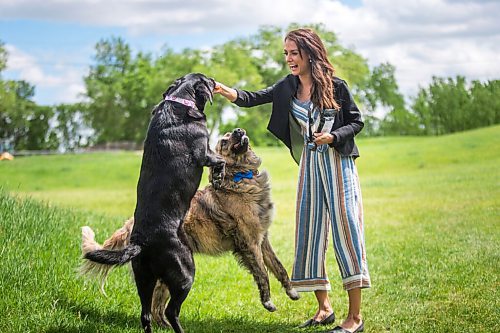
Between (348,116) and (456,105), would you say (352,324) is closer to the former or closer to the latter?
(348,116)

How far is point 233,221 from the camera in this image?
17.6 feet

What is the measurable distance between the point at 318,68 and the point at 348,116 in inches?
17.1

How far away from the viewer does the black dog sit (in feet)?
14.2

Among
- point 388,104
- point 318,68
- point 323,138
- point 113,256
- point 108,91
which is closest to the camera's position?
point 113,256

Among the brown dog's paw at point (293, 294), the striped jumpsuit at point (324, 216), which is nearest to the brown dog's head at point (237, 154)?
the striped jumpsuit at point (324, 216)

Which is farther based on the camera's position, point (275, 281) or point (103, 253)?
point (275, 281)

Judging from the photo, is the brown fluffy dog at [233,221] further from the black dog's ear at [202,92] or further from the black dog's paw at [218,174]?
the black dog's ear at [202,92]

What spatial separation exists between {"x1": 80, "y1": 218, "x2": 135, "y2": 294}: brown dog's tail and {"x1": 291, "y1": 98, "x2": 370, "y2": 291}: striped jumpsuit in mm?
1422

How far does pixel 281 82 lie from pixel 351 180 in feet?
3.19

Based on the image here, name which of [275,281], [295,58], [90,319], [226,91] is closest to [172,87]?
[226,91]

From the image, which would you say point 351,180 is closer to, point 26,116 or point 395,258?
point 395,258

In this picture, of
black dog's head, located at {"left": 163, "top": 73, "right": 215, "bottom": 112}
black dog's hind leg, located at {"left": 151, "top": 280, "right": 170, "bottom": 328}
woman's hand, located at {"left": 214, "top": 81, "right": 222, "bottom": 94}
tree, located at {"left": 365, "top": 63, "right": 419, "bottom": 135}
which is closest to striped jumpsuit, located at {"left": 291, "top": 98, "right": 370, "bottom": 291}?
woman's hand, located at {"left": 214, "top": 81, "right": 222, "bottom": 94}

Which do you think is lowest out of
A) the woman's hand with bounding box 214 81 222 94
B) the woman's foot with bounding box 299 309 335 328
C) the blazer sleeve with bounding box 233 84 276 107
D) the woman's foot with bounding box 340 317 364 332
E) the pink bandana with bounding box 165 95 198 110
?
the woman's foot with bounding box 299 309 335 328

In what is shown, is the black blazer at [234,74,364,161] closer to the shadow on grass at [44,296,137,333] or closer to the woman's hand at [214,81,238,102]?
the woman's hand at [214,81,238,102]
